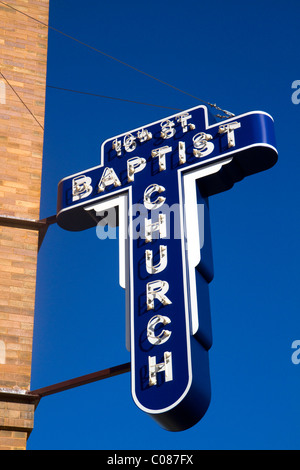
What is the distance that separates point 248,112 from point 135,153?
79.3 inches

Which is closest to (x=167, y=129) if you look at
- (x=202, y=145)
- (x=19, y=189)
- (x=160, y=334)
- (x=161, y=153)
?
(x=161, y=153)

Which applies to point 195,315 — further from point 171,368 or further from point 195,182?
point 195,182

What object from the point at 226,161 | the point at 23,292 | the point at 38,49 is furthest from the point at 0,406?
the point at 38,49

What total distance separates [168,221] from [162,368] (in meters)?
2.40

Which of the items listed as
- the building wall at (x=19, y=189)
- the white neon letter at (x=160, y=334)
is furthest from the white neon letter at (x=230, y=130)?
the building wall at (x=19, y=189)

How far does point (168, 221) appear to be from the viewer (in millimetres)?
12711

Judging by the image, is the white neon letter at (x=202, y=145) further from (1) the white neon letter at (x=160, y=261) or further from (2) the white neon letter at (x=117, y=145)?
(1) the white neon letter at (x=160, y=261)

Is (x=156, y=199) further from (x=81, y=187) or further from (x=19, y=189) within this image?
(x=19, y=189)

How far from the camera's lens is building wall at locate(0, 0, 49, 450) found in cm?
1275

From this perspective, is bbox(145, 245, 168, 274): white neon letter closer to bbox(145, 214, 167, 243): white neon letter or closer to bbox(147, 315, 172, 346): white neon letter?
bbox(145, 214, 167, 243): white neon letter

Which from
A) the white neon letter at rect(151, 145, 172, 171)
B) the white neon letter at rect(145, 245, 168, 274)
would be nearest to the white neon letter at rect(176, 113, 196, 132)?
the white neon letter at rect(151, 145, 172, 171)

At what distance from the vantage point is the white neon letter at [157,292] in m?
11.9

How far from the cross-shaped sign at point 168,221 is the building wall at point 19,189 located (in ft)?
2.44

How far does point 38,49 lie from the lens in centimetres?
Result: 1606
